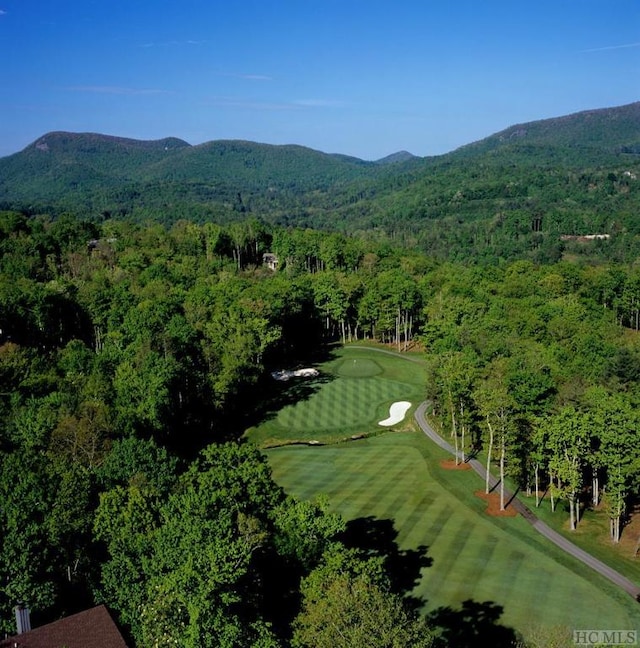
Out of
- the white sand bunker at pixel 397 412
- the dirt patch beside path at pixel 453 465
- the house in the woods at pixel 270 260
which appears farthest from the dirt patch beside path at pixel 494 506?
the house in the woods at pixel 270 260

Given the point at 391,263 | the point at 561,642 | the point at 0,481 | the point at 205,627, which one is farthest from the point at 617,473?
the point at 391,263

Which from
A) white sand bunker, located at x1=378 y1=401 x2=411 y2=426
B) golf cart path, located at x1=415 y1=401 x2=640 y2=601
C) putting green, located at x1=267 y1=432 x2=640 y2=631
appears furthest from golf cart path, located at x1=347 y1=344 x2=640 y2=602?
white sand bunker, located at x1=378 y1=401 x2=411 y2=426

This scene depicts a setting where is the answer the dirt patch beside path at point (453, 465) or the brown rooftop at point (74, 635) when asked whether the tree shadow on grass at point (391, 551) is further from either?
the brown rooftop at point (74, 635)

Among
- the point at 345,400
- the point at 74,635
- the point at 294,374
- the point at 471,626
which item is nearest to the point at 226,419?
the point at 345,400

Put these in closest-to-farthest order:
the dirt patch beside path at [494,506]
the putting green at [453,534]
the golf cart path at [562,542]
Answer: the putting green at [453,534] → the golf cart path at [562,542] → the dirt patch beside path at [494,506]

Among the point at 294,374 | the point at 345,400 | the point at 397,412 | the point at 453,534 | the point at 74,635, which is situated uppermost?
the point at 74,635

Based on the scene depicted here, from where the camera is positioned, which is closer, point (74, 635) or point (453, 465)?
point (74, 635)

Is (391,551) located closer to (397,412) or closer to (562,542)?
(562,542)
